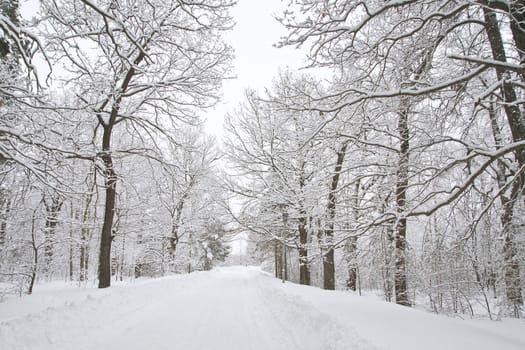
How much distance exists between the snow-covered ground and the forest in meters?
1.31

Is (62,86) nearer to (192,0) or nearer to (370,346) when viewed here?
(192,0)

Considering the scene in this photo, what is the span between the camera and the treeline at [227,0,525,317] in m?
4.51

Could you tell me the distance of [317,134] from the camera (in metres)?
5.92

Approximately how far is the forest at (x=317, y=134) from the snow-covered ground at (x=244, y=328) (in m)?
1.31

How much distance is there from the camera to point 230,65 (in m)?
10.2

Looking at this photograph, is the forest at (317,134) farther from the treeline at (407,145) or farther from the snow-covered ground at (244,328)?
the snow-covered ground at (244,328)

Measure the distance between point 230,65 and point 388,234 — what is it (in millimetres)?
7428

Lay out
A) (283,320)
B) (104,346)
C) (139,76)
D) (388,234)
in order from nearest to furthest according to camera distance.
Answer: (104,346) < (283,320) < (388,234) < (139,76)

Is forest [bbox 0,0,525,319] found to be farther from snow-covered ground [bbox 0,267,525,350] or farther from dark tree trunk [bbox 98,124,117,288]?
snow-covered ground [bbox 0,267,525,350]

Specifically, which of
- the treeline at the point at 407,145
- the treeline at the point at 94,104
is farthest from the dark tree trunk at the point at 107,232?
the treeline at the point at 407,145

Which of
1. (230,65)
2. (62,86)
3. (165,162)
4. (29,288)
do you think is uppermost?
(230,65)

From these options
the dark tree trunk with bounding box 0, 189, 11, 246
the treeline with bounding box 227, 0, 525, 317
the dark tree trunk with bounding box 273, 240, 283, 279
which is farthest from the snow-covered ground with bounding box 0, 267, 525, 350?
the dark tree trunk with bounding box 273, 240, 283, 279

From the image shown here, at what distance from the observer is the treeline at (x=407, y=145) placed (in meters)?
4.51

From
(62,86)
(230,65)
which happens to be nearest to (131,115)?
(62,86)
